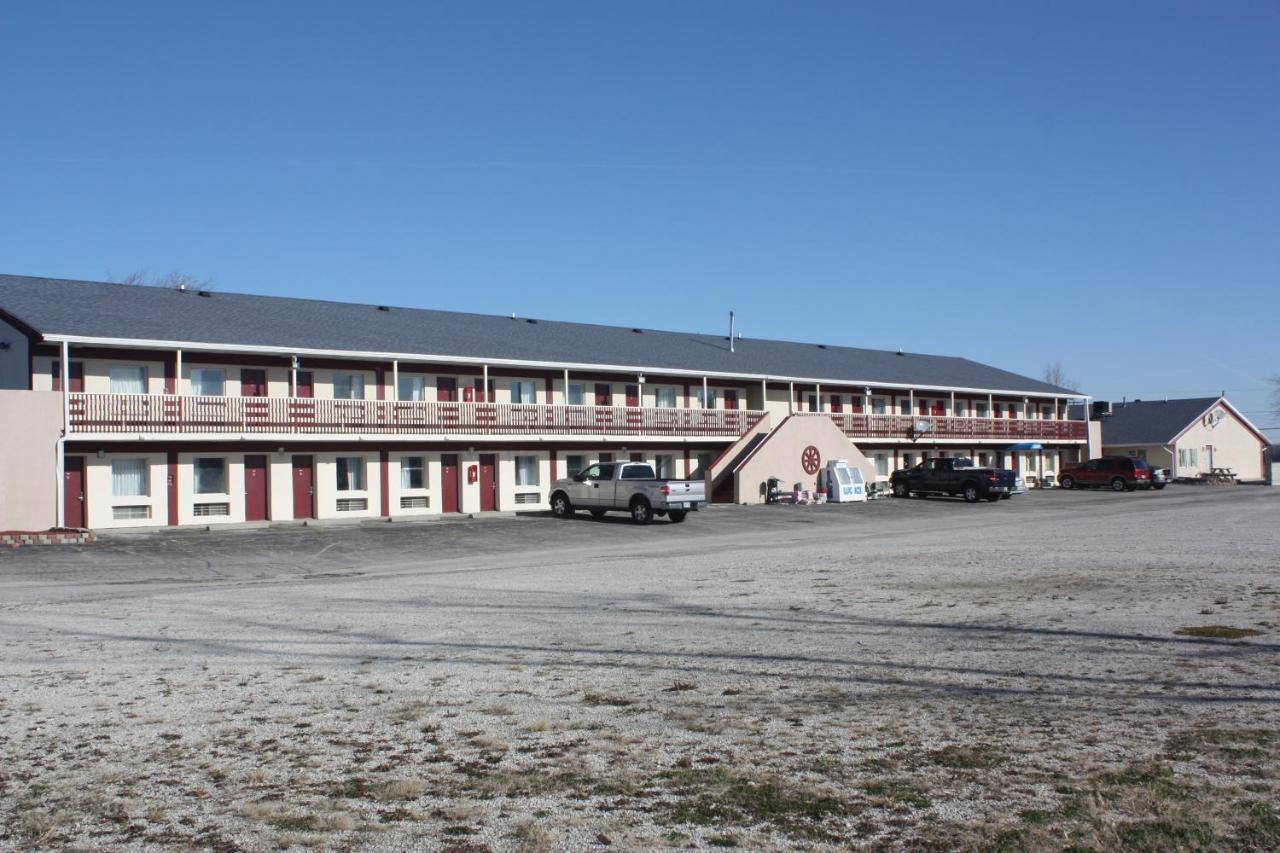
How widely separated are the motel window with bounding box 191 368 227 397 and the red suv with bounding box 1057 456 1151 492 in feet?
141

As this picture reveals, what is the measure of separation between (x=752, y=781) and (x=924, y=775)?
0.99m

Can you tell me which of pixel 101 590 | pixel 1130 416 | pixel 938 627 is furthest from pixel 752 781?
pixel 1130 416

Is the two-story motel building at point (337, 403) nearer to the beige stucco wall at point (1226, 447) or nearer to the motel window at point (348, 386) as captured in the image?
the motel window at point (348, 386)

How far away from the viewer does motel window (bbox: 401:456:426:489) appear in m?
37.3

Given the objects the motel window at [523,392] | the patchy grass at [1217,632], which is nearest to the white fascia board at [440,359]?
the motel window at [523,392]

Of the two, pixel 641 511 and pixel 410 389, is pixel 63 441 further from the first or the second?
pixel 641 511

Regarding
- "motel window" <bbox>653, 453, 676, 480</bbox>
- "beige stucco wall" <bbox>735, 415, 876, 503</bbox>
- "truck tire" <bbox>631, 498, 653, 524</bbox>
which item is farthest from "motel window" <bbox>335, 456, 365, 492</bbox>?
"beige stucco wall" <bbox>735, 415, 876, 503</bbox>

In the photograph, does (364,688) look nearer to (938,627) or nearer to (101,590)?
(938,627)

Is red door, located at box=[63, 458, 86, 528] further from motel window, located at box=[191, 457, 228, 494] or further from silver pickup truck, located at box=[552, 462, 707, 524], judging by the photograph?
silver pickup truck, located at box=[552, 462, 707, 524]

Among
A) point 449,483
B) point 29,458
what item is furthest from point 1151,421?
point 29,458

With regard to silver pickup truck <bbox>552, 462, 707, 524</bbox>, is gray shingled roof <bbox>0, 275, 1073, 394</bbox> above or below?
above

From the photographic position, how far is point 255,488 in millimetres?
33844

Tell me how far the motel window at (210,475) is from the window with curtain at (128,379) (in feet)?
8.44

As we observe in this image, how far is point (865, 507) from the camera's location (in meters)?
43.7
